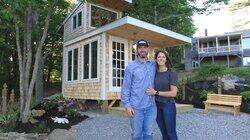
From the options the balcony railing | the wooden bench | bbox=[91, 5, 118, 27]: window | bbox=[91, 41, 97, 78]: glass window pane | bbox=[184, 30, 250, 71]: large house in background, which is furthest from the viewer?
bbox=[184, 30, 250, 71]: large house in background

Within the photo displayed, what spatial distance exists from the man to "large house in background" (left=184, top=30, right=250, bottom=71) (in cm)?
3518

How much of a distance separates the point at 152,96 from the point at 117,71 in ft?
27.2

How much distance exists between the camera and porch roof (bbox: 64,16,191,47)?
1188cm

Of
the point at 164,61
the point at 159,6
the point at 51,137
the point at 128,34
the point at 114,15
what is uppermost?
the point at 159,6

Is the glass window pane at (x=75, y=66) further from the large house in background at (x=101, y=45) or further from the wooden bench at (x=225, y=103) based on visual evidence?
the wooden bench at (x=225, y=103)

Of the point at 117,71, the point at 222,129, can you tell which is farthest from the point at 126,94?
the point at 117,71

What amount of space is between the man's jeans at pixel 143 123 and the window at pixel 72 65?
10.2 meters

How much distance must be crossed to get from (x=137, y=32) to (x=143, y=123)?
8445 mm

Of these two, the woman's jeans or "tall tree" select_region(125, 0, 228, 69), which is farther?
"tall tree" select_region(125, 0, 228, 69)

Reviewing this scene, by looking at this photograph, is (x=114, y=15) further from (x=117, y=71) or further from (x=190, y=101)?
(x=190, y=101)

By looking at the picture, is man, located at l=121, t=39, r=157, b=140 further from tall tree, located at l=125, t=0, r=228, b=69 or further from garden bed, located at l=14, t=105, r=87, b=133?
tall tree, located at l=125, t=0, r=228, b=69

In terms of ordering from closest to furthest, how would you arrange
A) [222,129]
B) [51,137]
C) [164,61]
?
[164,61], [51,137], [222,129]

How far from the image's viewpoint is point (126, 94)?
505 centimetres

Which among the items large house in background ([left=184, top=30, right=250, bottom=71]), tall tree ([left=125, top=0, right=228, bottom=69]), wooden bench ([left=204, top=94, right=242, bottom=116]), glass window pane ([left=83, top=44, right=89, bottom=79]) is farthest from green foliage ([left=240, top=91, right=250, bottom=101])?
large house in background ([left=184, top=30, right=250, bottom=71])
